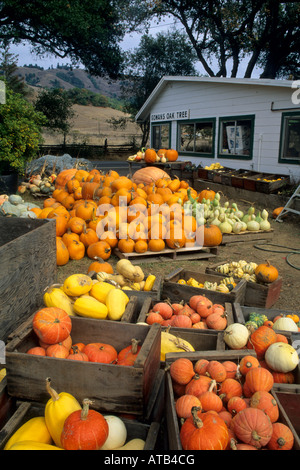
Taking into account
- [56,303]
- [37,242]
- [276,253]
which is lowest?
[276,253]

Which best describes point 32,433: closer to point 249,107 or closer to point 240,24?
point 249,107

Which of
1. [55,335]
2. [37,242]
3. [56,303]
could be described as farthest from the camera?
[37,242]

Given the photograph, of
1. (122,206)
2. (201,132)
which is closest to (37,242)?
(122,206)

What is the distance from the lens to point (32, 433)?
6.00ft

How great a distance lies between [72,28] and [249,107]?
12737mm

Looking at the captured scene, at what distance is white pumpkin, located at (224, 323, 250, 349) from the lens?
2600 mm

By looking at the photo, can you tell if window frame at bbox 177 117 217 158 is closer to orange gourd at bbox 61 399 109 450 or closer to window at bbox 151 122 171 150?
window at bbox 151 122 171 150

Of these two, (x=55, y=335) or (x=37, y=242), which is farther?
(x=37, y=242)

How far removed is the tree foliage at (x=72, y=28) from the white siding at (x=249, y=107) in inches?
313

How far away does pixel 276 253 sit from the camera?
22.6ft

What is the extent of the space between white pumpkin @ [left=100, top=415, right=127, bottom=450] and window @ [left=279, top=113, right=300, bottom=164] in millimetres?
10072

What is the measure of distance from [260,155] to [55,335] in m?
10.7
